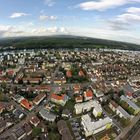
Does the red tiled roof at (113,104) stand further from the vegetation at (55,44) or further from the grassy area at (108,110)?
the vegetation at (55,44)

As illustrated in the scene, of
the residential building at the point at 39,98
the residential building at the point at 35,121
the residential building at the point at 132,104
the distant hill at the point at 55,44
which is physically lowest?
the residential building at the point at 35,121

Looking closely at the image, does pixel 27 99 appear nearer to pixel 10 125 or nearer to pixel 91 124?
pixel 10 125

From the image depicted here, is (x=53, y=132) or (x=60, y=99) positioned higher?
(x=60, y=99)

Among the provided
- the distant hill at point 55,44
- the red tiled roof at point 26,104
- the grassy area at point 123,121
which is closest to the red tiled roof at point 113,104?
the grassy area at point 123,121

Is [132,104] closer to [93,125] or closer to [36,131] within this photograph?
[93,125]

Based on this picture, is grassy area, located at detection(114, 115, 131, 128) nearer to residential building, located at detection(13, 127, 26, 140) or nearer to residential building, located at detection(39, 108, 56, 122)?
residential building, located at detection(39, 108, 56, 122)

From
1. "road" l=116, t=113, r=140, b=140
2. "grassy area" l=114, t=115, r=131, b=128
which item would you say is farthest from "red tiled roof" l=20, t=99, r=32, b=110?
"road" l=116, t=113, r=140, b=140

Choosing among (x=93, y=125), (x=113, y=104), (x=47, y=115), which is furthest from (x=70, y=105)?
(x=93, y=125)

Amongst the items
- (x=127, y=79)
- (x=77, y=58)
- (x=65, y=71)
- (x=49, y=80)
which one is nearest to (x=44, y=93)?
(x=49, y=80)
